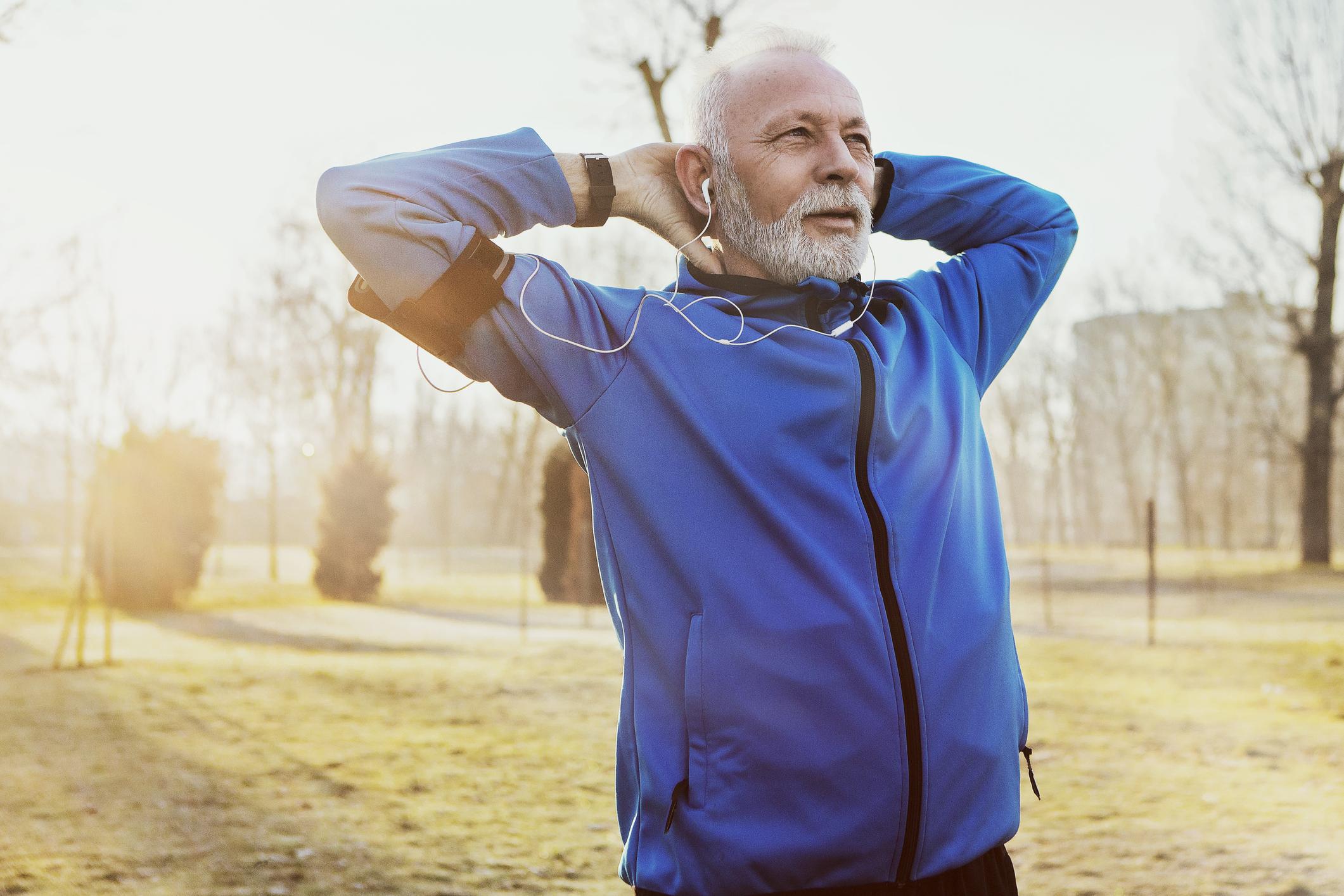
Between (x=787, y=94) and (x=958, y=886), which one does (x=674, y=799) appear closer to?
(x=958, y=886)

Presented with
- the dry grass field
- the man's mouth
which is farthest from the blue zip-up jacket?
the dry grass field

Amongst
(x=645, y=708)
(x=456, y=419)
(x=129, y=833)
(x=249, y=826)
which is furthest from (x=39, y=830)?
(x=456, y=419)

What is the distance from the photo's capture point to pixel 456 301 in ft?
5.27

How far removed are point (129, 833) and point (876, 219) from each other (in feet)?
14.9

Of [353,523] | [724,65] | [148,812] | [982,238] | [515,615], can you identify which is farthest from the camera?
[353,523]

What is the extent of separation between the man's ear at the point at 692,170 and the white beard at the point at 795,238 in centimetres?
4

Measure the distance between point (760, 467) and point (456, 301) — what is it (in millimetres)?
541

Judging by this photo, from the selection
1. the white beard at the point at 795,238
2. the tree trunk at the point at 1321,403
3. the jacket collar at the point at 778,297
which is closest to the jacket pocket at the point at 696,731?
the jacket collar at the point at 778,297

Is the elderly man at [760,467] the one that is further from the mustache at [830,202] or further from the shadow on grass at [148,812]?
the shadow on grass at [148,812]

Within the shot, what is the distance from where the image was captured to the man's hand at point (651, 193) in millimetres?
1809

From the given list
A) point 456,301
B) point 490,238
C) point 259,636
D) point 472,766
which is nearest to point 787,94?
point 490,238

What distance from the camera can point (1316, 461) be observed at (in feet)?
83.5

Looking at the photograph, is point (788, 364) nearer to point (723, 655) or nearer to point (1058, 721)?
point (723, 655)

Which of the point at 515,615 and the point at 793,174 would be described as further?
the point at 515,615
